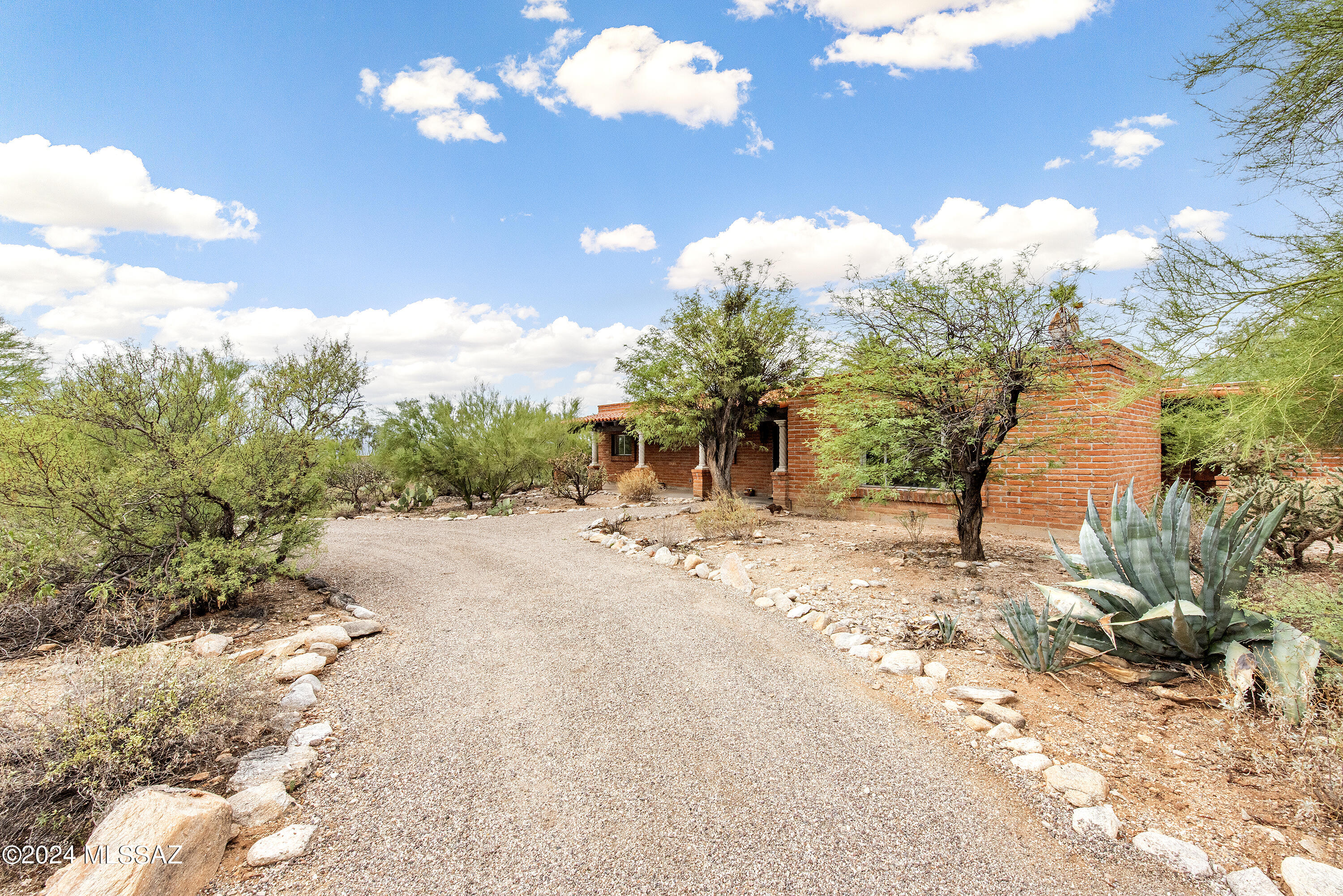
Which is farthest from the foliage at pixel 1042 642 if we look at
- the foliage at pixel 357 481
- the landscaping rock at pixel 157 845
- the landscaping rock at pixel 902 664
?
the foliage at pixel 357 481

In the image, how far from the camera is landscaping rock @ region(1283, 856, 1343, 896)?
2094 mm

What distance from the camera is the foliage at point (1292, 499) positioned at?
6324 millimetres

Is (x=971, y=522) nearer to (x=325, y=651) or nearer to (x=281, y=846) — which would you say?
(x=325, y=651)

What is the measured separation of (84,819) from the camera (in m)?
2.54

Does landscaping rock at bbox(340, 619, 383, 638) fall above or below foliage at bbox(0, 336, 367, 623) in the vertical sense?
below

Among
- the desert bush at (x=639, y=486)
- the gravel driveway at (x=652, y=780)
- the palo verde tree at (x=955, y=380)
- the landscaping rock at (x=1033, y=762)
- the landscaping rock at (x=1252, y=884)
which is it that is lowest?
the gravel driveway at (x=652, y=780)

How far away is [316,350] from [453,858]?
759 cm

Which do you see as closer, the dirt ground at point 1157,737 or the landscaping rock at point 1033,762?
the dirt ground at point 1157,737

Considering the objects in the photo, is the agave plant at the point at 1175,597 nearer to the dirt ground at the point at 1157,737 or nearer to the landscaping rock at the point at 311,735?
the dirt ground at the point at 1157,737

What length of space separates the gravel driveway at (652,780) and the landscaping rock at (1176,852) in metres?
0.10

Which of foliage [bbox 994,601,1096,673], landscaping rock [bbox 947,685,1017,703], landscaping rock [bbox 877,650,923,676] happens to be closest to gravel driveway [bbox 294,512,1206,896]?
landscaping rock [bbox 877,650,923,676]

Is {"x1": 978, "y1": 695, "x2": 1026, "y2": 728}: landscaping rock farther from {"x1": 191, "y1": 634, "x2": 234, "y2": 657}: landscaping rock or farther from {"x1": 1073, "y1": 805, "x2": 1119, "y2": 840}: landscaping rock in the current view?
{"x1": 191, "y1": 634, "x2": 234, "y2": 657}: landscaping rock

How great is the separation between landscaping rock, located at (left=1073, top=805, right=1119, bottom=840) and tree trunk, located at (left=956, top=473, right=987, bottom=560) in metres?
4.99

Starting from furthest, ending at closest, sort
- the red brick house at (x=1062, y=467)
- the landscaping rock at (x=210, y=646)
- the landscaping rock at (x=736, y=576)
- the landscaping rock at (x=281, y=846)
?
the red brick house at (x=1062, y=467), the landscaping rock at (x=736, y=576), the landscaping rock at (x=210, y=646), the landscaping rock at (x=281, y=846)
